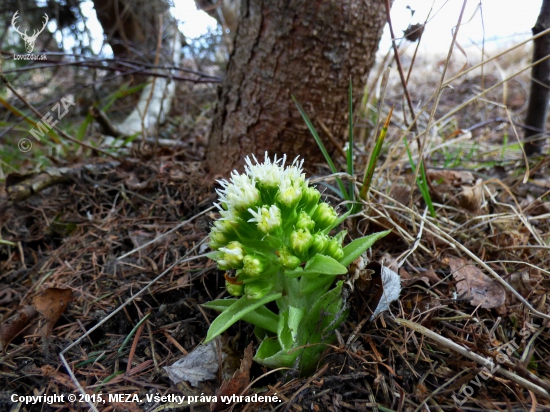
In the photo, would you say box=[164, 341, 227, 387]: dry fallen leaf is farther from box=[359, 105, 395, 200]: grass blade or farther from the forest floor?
box=[359, 105, 395, 200]: grass blade

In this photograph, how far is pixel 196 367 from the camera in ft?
5.31

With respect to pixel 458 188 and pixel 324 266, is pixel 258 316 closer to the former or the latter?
pixel 324 266

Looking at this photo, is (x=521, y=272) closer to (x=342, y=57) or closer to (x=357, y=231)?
(x=357, y=231)

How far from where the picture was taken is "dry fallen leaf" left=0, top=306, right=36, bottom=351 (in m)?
1.87

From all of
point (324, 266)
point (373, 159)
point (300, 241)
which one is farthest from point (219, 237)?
point (373, 159)

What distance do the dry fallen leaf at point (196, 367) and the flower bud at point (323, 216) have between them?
28.3 inches

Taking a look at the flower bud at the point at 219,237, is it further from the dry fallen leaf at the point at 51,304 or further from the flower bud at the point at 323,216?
the dry fallen leaf at the point at 51,304

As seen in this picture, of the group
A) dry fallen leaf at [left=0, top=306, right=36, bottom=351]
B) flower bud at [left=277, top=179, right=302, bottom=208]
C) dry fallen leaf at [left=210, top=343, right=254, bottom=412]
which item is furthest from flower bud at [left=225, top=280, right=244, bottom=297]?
dry fallen leaf at [left=0, top=306, right=36, bottom=351]

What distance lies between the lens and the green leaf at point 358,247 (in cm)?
160

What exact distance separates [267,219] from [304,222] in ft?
0.55

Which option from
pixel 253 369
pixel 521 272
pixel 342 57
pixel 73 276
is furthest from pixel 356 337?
pixel 342 57

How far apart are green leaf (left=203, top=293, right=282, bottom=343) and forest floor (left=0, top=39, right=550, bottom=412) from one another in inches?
8.9

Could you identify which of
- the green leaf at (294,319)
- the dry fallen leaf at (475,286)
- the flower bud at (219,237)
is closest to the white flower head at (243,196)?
the flower bud at (219,237)

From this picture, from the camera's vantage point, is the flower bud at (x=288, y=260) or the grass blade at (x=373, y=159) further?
the grass blade at (x=373, y=159)
